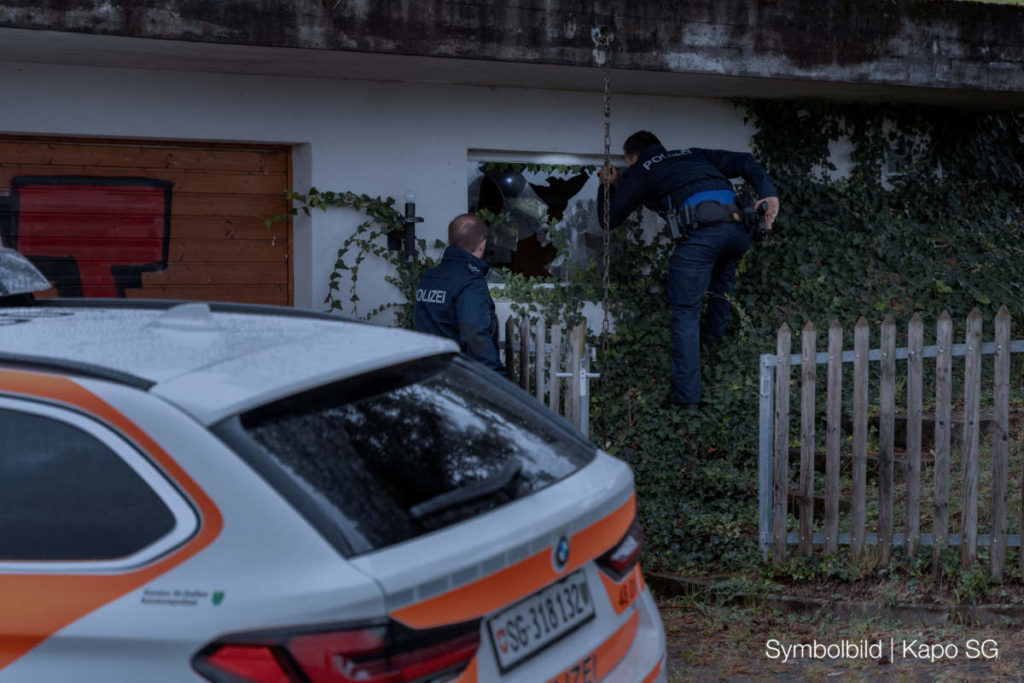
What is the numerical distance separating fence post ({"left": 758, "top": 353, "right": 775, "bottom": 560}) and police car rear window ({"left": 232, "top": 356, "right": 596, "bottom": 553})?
3000 mm

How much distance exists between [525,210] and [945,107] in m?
4.00

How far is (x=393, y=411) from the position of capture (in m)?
2.64

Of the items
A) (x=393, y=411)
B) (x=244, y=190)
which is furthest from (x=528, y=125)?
(x=393, y=411)

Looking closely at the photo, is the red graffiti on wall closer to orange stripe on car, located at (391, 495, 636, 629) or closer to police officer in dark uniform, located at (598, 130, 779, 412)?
police officer in dark uniform, located at (598, 130, 779, 412)

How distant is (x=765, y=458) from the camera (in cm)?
596

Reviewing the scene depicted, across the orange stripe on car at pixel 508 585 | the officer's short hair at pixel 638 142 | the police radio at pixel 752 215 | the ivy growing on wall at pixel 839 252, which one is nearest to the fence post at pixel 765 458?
the ivy growing on wall at pixel 839 252

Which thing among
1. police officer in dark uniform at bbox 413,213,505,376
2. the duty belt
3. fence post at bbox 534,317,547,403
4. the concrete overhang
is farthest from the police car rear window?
the duty belt

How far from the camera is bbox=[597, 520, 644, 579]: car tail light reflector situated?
2.87 meters

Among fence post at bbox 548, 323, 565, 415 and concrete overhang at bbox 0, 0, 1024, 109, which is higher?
concrete overhang at bbox 0, 0, 1024, 109

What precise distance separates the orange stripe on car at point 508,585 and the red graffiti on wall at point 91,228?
19.7ft

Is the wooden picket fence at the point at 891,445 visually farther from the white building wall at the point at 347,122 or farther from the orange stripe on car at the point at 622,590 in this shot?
the white building wall at the point at 347,122

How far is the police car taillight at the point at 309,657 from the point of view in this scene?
212 cm

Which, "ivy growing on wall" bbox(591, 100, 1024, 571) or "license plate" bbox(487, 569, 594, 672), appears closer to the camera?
"license plate" bbox(487, 569, 594, 672)

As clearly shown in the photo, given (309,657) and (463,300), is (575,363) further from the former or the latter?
(309,657)
